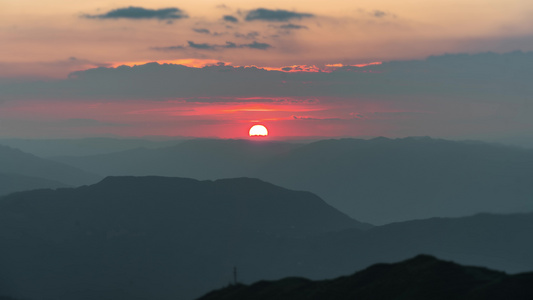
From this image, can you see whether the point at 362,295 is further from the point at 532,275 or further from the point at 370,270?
the point at 532,275

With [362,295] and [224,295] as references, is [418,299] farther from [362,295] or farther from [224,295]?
[224,295]

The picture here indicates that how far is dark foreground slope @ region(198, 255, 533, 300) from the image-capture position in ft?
284

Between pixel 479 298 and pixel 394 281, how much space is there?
1908cm

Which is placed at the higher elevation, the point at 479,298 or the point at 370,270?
the point at 370,270

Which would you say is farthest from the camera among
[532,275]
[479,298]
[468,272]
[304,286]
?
[304,286]

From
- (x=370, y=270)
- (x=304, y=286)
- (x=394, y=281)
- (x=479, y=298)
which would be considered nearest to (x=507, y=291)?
(x=479, y=298)

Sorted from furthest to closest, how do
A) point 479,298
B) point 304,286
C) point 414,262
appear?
point 304,286
point 414,262
point 479,298

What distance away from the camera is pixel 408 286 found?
97.5 metres

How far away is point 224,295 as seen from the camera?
116125 millimetres

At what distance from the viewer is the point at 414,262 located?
106312mm

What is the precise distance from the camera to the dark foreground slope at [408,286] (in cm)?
Result: 8650

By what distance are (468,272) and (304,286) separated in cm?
2915

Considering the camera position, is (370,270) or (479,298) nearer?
(479,298)

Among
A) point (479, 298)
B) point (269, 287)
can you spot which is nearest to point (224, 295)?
point (269, 287)
